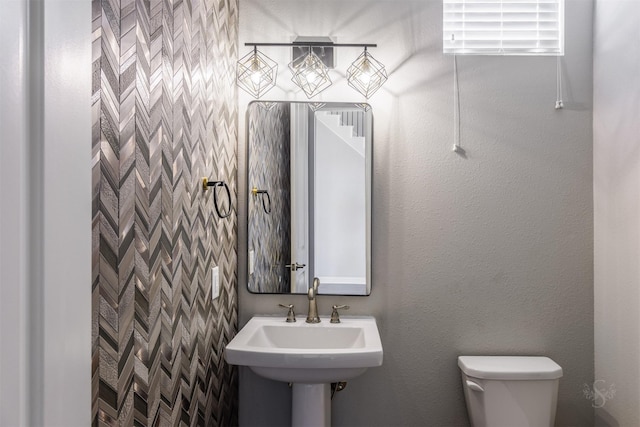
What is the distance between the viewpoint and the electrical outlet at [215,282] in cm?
187

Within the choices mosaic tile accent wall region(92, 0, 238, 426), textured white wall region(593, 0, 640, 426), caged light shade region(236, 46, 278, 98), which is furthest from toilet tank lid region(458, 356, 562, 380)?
caged light shade region(236, 46, 278, 98)

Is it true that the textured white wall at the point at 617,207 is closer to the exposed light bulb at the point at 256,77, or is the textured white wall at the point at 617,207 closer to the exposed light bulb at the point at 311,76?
the exposed light bulb at the point at 311,76

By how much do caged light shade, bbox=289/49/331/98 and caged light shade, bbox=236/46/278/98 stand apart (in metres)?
0.09

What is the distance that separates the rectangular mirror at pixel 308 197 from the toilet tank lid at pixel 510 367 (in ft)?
1.78

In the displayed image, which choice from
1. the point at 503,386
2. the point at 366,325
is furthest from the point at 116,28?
the point at 503,386

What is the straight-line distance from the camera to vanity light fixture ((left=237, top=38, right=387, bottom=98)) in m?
2.21

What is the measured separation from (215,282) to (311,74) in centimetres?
99

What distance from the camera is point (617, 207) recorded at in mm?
2037

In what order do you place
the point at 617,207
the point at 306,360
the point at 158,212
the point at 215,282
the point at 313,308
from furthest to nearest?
the point at 313,308
the point at 617,207
the point at 215,282
the point at 306,360
the point at 158,212

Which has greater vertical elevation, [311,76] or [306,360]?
[311,76]

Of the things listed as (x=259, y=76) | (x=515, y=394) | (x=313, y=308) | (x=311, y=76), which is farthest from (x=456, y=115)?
(x=515, y=394)

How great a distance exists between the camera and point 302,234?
7.41ft

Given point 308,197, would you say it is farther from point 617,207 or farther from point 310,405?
point 617,207

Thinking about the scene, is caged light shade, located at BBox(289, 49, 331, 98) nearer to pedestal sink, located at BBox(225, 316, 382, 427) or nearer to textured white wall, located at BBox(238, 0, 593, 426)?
textured white wall, located at BBox(238, 0, 593, 426)
